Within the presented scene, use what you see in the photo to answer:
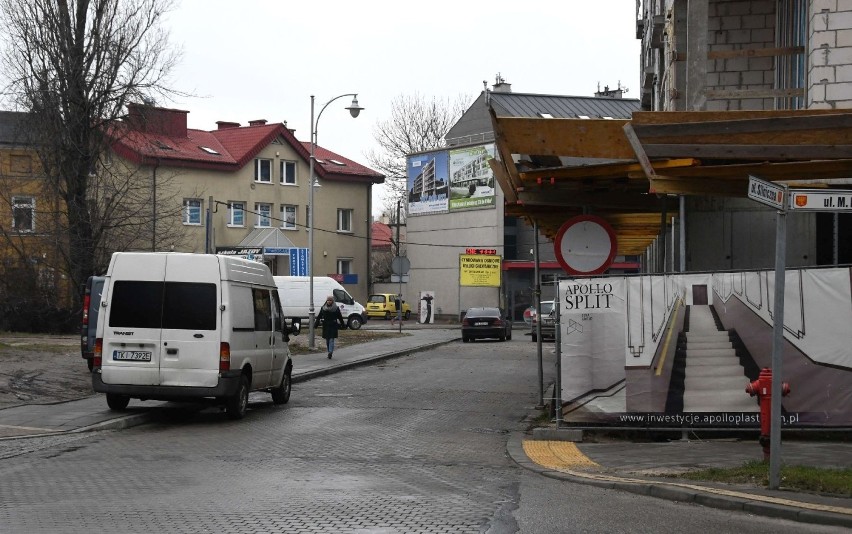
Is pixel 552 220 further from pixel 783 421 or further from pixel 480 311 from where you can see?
pixel 480 311

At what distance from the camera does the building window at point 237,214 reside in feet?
215

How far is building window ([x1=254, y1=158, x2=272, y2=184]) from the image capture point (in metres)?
67.2

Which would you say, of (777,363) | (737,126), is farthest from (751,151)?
(777,363)

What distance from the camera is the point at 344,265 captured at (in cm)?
7312

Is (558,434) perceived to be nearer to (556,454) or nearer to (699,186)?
(556,454)

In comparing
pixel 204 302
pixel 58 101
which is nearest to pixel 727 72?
pixel 204 302

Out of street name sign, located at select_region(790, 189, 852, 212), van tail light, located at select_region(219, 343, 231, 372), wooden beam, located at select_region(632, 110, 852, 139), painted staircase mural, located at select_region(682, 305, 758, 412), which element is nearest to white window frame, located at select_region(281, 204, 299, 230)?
van tail light, located at select_region(219, 343, 231, 372)

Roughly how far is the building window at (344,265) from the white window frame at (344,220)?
1870mm

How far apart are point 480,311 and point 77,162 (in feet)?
55.1

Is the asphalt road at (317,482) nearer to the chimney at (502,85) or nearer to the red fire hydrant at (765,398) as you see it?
the red fire hydrant at (765,398)

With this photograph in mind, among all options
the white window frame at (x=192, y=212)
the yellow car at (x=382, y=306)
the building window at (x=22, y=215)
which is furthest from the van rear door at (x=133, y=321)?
the yellow car at (x=382, y=306)

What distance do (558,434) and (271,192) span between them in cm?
5559

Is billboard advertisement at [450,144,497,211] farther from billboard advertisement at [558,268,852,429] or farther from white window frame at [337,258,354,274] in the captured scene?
billboard advertisement at [558,268,852,429]

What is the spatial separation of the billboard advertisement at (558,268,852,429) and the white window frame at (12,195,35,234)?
33098mm
